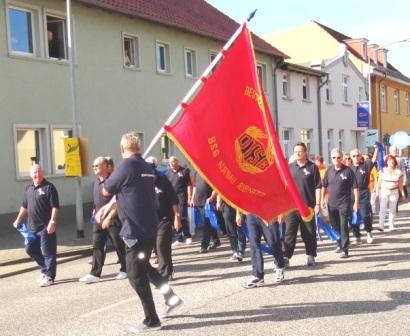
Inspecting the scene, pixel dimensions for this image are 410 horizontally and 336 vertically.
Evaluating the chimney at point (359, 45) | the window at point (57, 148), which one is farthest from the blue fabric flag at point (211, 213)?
the chimney at point (359, 45)

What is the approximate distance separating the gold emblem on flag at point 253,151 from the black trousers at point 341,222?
355 centimetres

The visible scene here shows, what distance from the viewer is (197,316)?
6191mm

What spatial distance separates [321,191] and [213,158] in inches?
137

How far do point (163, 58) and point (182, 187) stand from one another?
32.3 feet

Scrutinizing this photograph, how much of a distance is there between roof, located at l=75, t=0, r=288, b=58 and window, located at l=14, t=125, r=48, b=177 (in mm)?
3775

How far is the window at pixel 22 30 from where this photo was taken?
15.1 metres

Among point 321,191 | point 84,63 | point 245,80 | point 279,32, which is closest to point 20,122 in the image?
point 84,63

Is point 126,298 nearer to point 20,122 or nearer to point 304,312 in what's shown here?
point 304,312

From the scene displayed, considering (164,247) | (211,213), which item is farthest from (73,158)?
(164,247)

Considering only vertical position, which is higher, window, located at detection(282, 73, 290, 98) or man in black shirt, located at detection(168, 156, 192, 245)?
window, located at detection(282, 73, 290, 98)

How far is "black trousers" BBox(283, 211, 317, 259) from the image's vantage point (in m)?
8.70

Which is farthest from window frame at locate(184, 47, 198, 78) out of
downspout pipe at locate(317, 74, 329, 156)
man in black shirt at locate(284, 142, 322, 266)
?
man in black shirt at locate(284, 142, 322, 266)

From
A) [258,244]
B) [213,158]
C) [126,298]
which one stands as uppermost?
[213,158]

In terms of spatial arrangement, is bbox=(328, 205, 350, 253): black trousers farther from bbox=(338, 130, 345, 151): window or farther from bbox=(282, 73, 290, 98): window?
bbox=(338, 130, 345, 151): window
